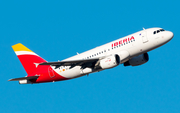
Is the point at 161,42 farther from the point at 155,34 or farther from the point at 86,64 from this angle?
the point at 86,64

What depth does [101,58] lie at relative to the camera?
40.9m

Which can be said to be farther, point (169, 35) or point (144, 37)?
point (144, 37)

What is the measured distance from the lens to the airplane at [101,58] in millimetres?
39250

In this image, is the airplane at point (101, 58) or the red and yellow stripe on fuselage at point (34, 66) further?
the red and yellow stripe on fuselage at point (34, 66)

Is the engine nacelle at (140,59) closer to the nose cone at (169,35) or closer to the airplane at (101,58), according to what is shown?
the airplane at (101,58)

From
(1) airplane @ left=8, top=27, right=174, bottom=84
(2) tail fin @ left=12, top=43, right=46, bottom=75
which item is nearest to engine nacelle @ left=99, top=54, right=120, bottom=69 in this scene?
(1) airplane @ left=8, top=27, right=174, bottom=84

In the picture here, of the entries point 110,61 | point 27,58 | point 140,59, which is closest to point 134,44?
point 110,61

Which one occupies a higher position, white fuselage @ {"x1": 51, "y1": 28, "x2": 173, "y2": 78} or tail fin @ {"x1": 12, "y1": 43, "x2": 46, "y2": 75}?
tail fin @ {"x1": 12, "y1": 43, "x2": 46, "y2": 75}

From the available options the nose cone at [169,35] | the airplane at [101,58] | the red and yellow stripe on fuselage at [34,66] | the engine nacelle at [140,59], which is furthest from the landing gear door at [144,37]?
the red and yellow stripe on fuselage at [34,66]

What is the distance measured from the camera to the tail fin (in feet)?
156

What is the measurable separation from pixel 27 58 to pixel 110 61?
1666 cm

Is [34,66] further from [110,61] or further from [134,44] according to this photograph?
[134,44]

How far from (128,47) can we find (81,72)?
8.28m

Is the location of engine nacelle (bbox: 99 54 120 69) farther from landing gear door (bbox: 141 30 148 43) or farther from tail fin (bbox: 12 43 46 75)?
tail fin (bbox: 12 43 46 75)
